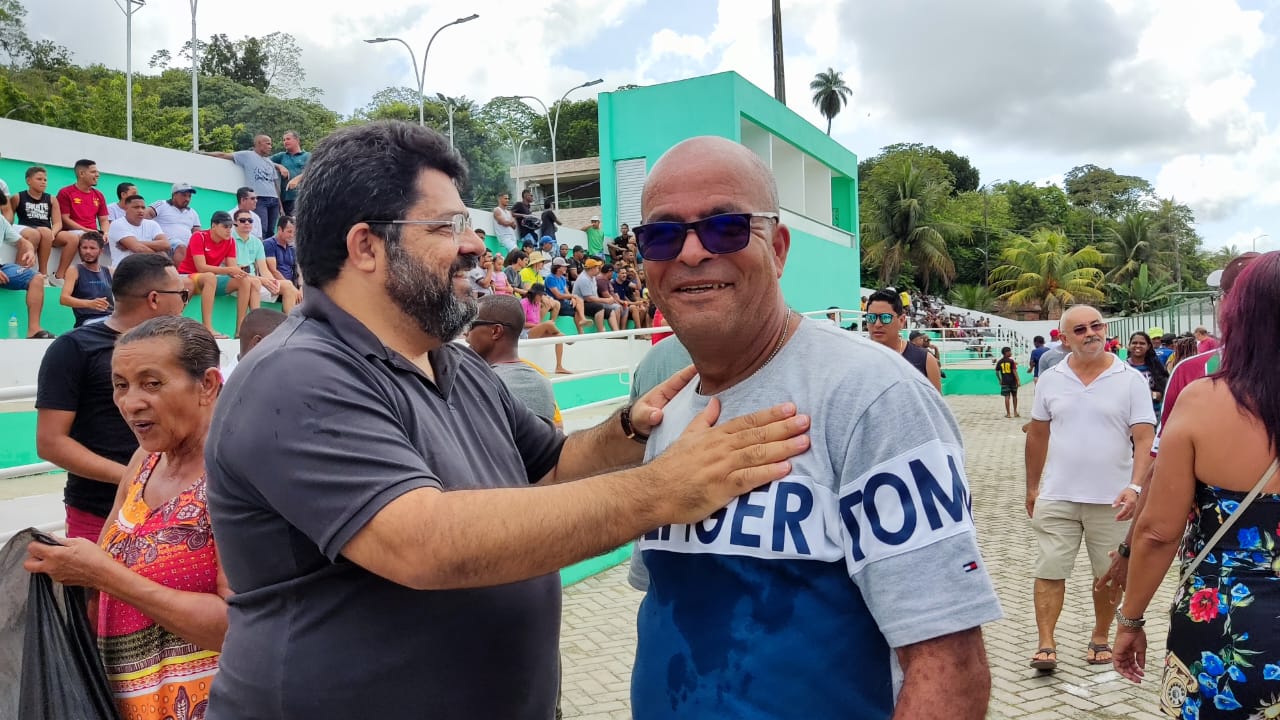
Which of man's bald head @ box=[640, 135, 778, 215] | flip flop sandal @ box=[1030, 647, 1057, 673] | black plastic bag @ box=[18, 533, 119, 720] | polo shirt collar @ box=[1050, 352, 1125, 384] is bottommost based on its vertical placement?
flip flop sandal @ box=[1030, 647, 1057, 673]

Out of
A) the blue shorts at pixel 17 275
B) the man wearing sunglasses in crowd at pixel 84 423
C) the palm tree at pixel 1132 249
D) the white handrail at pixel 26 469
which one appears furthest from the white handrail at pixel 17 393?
the palm tree at pixel 1132 249

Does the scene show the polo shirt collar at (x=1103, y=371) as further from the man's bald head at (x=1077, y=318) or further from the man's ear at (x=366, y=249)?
the man's ear at (x=366, y=249)

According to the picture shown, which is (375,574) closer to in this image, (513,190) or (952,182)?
(513,190)

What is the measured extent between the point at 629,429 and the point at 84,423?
267 cm

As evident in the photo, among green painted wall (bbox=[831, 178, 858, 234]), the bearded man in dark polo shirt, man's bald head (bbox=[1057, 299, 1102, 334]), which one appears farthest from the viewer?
green painted wall (bbox=[831, 178, 858, 234])

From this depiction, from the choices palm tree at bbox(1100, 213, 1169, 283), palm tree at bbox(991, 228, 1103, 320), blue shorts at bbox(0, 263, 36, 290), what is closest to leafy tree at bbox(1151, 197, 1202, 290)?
palm tree at bbox(1100, 213, 1169, 283)

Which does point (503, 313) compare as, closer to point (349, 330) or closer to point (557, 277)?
point (349, 330)

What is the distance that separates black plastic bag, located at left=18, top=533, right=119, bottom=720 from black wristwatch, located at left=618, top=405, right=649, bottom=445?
1620 millimetres

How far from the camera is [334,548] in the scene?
5.04 ft

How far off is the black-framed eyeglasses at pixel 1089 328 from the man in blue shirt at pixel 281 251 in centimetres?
919

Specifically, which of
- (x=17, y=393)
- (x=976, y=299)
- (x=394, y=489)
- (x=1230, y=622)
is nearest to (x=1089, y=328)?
(x=1230, y=622)

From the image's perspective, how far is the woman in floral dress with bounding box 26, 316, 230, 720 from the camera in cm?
237

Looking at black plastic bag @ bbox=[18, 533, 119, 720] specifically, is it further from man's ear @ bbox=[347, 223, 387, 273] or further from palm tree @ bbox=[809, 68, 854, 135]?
palm tree @ bbox=[809, 68, 854, 135]

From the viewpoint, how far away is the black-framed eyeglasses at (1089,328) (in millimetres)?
5246
